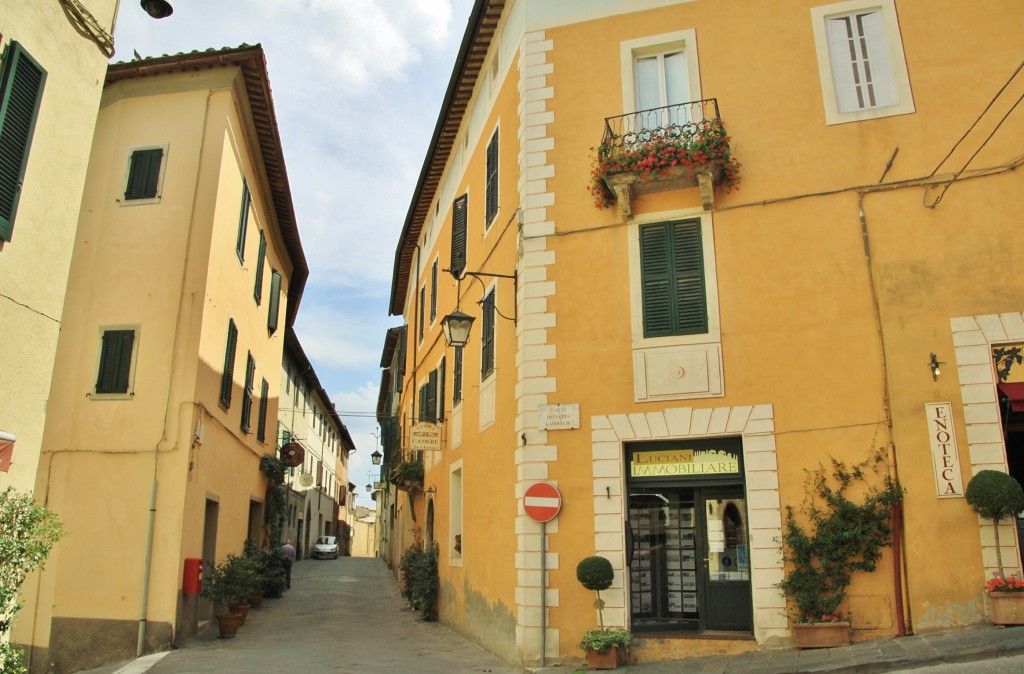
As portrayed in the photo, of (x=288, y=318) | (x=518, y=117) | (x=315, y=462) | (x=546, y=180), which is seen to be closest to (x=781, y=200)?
(x=546, y=180)

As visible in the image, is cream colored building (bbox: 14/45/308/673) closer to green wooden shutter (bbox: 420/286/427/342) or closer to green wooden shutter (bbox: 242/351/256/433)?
green wooden shutter (bbox: 242/351/256/433)

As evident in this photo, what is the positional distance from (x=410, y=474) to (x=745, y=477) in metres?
11.5

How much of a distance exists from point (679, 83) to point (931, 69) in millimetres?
3258

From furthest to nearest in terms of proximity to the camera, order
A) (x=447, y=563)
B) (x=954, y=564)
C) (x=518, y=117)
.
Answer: (x=447, y=563), (x=518, y=117), (x=954, y=564)

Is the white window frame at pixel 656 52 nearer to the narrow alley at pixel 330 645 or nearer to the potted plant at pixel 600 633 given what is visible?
the potted plant at pixel 600 633

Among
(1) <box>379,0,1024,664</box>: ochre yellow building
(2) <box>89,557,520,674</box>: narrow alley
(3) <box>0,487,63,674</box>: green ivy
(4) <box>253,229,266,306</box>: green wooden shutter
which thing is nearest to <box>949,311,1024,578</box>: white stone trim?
(1) <box>379,0,1024,664</box>: ochre yellow building

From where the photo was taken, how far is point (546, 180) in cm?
1240

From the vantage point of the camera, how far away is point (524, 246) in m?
12.2

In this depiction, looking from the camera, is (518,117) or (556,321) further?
(518,117)

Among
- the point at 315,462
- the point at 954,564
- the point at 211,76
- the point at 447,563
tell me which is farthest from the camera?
the point at 315,462

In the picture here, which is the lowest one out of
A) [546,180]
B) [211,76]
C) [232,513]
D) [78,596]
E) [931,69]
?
[78,596]

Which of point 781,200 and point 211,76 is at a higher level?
point 211,76

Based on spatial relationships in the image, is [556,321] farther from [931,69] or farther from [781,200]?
[931,69]

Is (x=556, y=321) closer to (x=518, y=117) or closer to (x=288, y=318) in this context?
(x=518, y=117)
